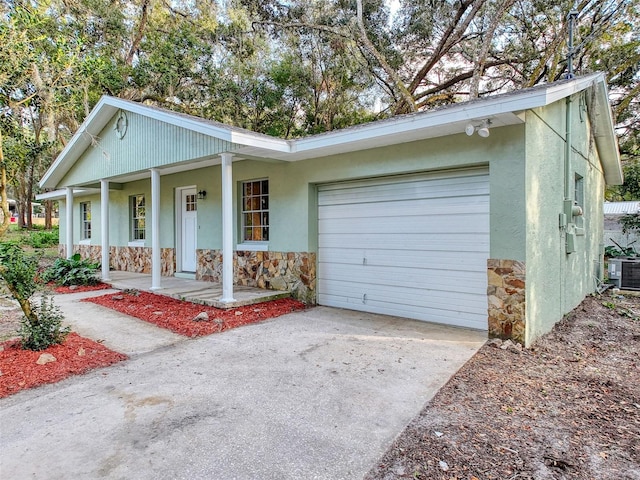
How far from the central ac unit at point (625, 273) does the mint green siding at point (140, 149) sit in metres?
9.92

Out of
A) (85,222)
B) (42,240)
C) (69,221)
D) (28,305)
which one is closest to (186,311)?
(28,305)

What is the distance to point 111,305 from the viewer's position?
716 centimetres

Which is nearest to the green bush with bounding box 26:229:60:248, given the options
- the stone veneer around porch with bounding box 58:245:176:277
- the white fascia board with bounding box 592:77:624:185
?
the stone veneer around porch with bounding box 58:245:176:277

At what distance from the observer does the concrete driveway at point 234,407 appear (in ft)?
7.87

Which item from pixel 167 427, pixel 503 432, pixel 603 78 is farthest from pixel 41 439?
pixel 603 78

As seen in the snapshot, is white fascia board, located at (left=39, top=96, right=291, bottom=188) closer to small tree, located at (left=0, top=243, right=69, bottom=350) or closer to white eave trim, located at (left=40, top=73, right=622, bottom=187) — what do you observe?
white eave trim, located at (left=40, top=73, right=622, bottom=187)

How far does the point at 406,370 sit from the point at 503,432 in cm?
125

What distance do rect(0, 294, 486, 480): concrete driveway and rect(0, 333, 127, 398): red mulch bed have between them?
185mm

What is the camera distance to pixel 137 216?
11.7m

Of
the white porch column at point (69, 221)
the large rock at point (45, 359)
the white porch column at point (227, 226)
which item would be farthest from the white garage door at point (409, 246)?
the white porch column at point (69, 221)

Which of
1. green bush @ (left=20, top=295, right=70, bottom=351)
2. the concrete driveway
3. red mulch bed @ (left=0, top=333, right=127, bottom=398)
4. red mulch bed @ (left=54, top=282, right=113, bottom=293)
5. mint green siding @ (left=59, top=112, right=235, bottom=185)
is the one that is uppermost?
mint green siding @ (left=59, top=112, right=235, bottom=185)

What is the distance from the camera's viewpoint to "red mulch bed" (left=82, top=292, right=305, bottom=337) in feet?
18.5

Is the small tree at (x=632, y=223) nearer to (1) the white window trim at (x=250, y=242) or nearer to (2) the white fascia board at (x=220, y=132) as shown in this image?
(1) the white window trim at (x=250, y=242)

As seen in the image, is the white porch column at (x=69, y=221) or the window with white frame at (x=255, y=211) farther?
the white porch column at (x=69, y=221)
